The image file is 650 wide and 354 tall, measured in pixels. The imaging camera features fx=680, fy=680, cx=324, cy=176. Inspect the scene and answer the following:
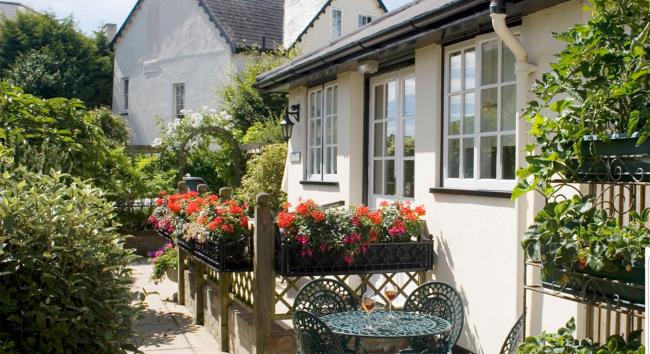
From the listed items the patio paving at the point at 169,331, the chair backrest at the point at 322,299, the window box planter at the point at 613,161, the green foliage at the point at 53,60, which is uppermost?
the green foliage at the point at 53,60

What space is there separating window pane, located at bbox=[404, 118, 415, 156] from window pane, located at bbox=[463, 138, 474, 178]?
115cm

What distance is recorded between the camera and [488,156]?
5898mm

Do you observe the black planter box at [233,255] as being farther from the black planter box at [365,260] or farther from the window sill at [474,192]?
the window sill at [474,192]

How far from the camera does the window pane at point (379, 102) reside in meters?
8.08

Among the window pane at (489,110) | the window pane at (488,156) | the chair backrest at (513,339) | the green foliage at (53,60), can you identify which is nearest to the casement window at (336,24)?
the green foliage at (53,60)

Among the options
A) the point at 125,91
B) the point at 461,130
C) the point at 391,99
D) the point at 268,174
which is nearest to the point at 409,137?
the point at 391,99

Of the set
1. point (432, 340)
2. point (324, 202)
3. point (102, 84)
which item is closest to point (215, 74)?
point (102, 84)

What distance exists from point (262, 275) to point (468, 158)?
2218mm

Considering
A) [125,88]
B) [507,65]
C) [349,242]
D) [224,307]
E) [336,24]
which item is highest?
[336,24]

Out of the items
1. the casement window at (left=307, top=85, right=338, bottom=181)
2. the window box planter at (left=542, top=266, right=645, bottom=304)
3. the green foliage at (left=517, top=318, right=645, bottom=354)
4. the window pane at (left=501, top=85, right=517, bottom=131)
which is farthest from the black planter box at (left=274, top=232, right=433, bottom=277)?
the window box planter at (left=542, top=266, right=645, bottom=304)

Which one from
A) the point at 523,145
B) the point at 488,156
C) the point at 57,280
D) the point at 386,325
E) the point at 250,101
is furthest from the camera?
the point at 250,101

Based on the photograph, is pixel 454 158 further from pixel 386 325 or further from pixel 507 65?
pixel 386 325

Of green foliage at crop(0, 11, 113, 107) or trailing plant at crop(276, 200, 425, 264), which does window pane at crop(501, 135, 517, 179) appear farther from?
Answer: green foliage at crop(0, 11, 113, 107)

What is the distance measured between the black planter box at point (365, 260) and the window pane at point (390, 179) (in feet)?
4.31
